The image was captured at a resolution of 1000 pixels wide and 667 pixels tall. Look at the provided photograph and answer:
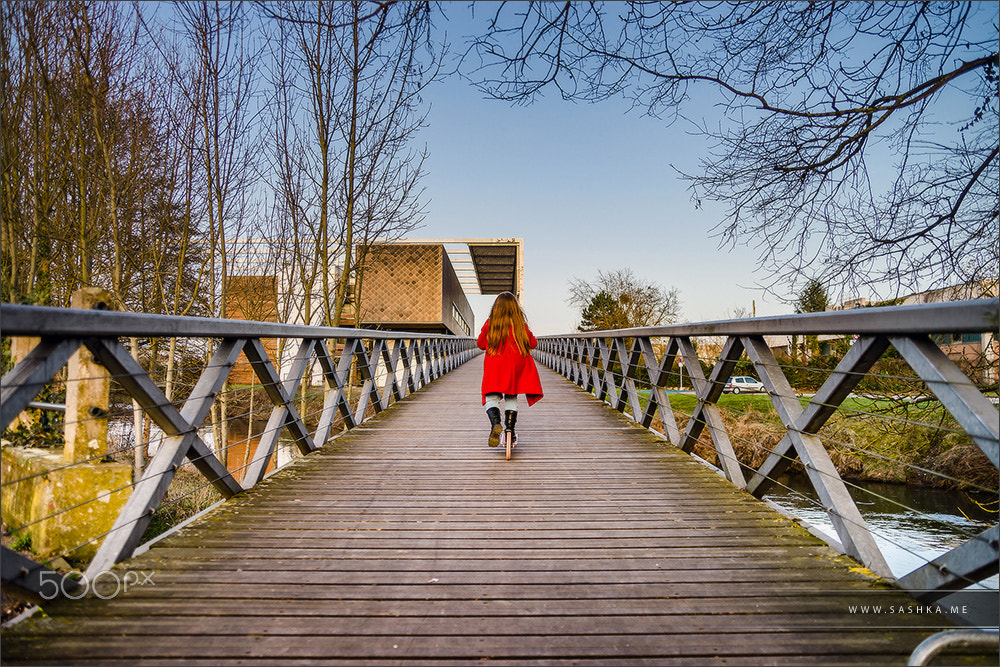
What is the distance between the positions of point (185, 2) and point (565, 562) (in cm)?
891

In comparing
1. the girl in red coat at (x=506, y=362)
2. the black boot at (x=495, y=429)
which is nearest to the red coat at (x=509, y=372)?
the girl in red coat at (x=506, y=362)

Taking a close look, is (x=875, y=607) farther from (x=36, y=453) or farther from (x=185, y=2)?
(x=185, y=2)

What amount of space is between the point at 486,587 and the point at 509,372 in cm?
272

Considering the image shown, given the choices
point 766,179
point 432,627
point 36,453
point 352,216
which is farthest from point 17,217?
point 766,179

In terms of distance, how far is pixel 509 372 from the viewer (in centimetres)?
471

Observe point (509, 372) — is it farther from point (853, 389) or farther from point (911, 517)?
point (911, 517)

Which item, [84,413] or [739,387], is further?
[84,413]

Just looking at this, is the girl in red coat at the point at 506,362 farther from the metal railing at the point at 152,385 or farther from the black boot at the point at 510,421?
the metal railing at the point at 152,385

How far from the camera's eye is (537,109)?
9.53 ft

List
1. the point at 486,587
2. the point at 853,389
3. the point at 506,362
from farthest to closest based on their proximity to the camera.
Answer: the point at 506,362
the point at 853,389
the point at 486,587

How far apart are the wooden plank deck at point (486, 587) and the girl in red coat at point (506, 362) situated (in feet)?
4.19

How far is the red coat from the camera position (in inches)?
185

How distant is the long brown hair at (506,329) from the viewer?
474 centimetres

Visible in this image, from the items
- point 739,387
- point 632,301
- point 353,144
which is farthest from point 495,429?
point 632,301
